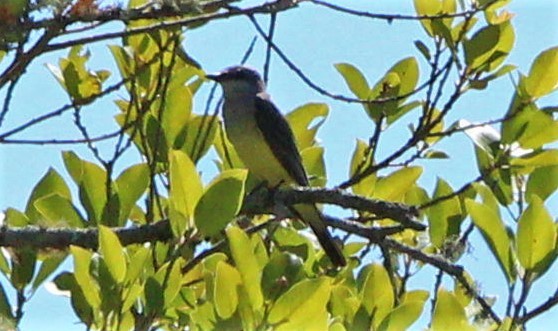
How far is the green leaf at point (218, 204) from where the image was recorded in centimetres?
282

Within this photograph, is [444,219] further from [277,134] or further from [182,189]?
[277,134]

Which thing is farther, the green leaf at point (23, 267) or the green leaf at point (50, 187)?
the green leaf at point (50, 187)

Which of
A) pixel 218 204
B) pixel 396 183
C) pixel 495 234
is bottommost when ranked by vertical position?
pixel 495 234

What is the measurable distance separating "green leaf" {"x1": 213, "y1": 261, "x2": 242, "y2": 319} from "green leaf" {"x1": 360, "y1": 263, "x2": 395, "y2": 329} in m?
0.45

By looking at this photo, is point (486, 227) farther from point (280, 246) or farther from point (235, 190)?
point (280, 246)

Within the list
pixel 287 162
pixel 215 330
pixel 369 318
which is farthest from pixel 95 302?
pixel 287 162

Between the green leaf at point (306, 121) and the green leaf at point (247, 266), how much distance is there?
1393 mm

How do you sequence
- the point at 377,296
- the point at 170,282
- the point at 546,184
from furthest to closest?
the point at 546,184
the point at 377,296
the point at 170,282

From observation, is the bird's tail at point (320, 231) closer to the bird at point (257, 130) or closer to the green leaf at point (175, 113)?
the green leaf at point (175, 113)

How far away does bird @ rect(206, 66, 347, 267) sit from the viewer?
554 cm

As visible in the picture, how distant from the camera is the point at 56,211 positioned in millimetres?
3332

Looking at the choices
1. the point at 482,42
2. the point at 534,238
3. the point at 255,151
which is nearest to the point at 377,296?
the point at 534,238

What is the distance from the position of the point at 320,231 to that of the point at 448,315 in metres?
1.57

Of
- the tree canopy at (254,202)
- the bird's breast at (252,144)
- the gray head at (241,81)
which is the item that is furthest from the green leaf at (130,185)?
the gray head at (241,81)
